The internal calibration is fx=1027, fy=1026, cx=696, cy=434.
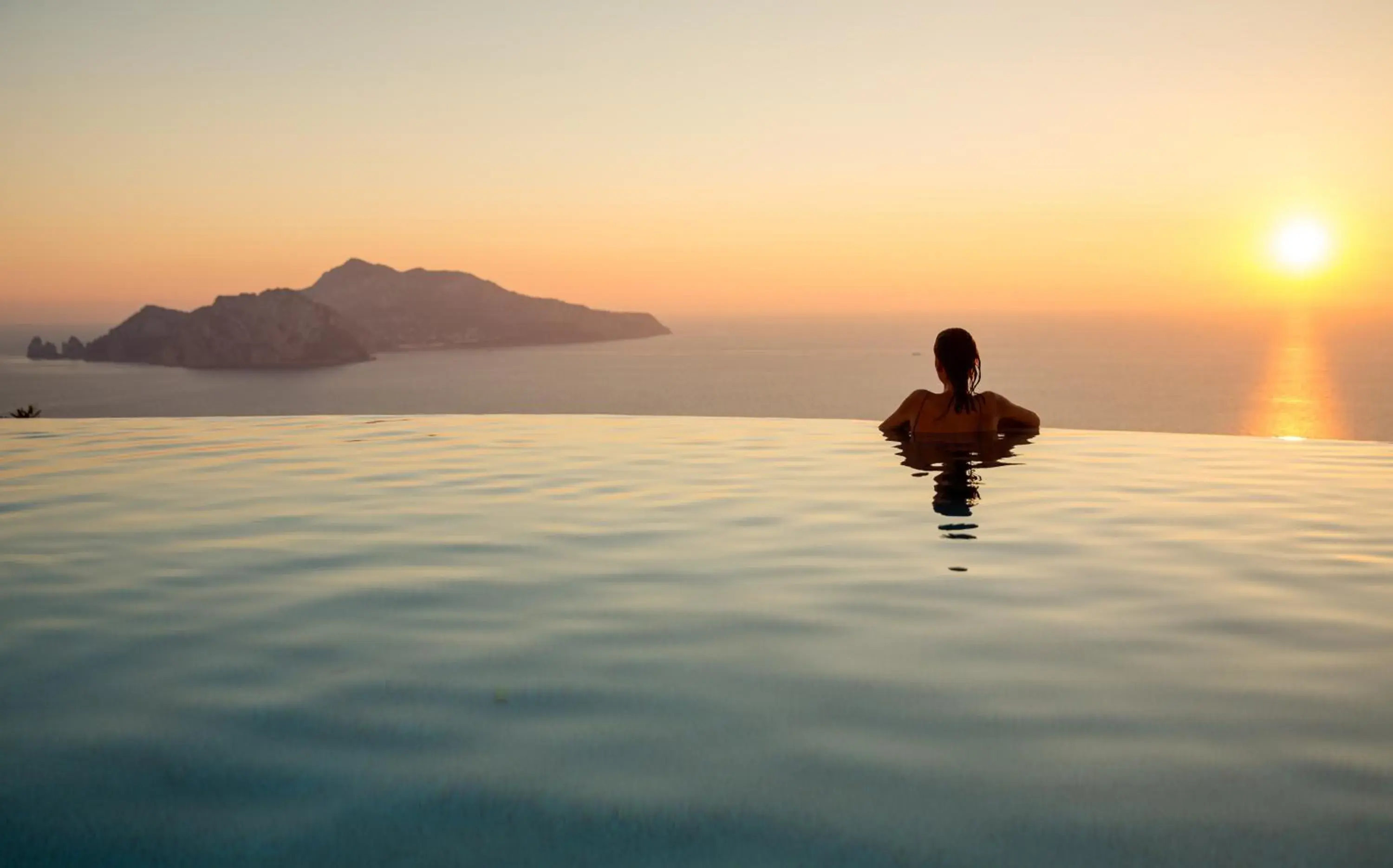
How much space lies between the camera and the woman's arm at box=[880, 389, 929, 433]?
10.8m

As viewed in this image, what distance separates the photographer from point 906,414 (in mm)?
11164

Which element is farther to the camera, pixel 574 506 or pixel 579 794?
pixel 574 506

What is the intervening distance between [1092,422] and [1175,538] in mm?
148432

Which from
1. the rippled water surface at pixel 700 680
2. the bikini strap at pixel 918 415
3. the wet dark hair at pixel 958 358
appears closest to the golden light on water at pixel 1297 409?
the bikini strap at pixel 918 415

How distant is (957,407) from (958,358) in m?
1.09

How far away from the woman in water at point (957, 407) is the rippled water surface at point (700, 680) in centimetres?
223

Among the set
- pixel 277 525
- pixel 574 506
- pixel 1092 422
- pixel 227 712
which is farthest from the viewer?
pixel 1092 422

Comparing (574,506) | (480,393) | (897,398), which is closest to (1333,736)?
(574,506)

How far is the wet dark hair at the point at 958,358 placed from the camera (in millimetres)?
9602

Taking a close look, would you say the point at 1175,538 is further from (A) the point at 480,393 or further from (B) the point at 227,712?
(A) the point at 480,393

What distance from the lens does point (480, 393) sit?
19188 cm

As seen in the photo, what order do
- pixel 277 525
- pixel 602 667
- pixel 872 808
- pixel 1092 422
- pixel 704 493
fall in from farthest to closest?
pixel 1092 422
pixel 704 493
pixel 277 525
pixel 602 667
pixel 872 808

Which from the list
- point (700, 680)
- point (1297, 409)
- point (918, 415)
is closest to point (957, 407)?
point (918, 415)

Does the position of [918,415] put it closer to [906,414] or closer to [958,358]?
[906,414]
